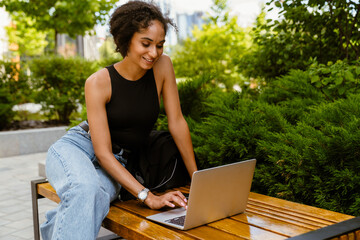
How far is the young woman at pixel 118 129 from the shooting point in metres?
2.04

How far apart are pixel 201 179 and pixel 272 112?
154 centimetres

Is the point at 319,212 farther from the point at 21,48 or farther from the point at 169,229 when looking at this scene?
the point at 21,48

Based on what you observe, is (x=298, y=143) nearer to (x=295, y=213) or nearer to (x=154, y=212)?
(x=295, y=213)

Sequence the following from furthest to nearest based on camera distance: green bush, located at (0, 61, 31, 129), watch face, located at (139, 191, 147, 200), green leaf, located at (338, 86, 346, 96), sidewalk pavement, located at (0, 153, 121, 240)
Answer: green bush, located at (0, 61, 31, 129), sidewalk pavement, located at (0, 153, 121, 240), green leaf, located at (338, 86, 346, 96), watch face, located at (139, 191, 147, 200)

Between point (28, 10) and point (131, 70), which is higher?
point (28, 10)

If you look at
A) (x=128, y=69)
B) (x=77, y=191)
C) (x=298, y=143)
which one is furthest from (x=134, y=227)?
(x=298, y=143)

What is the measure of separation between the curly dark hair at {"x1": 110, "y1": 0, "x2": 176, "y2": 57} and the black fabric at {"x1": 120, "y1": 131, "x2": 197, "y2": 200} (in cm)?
64

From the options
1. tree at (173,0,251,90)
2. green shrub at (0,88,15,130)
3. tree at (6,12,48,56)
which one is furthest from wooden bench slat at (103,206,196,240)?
tree at (6,12,48,56)

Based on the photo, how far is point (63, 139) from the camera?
8.25 feet

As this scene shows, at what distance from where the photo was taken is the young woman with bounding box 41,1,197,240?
80.2 inches

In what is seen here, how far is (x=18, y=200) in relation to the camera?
4.64 metres

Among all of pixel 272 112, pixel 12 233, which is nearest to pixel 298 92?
pixel 272 112

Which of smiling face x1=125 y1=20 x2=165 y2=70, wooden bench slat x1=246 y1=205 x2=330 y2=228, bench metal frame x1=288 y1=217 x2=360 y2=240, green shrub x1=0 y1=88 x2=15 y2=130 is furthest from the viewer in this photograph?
green shrub x1=0 y1=88 x2=15 y2=130

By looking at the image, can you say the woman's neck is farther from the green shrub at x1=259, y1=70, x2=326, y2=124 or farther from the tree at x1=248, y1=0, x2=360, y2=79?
the tree at x1=248, y1=0, x2=360, y2=79
